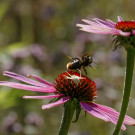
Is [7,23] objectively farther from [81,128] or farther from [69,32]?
[81,128]

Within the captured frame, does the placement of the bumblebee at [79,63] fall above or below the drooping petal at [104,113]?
above

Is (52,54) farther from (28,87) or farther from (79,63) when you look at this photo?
(28,87)

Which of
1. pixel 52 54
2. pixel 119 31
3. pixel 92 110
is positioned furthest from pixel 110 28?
pixel 52 54

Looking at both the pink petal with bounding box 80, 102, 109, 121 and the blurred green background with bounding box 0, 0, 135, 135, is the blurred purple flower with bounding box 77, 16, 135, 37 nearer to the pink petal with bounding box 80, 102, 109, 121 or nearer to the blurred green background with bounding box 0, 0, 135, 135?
the pink petal with bounding box 80, 102, 109, 121

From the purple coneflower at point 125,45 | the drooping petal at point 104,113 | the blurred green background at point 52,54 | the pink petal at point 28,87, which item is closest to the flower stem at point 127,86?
the purple coneflower at point 125,45

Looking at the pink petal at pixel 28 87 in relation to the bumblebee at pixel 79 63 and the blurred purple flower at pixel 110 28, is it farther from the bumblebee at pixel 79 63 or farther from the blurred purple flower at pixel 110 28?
the blurred purple flower at pixel 110 28
